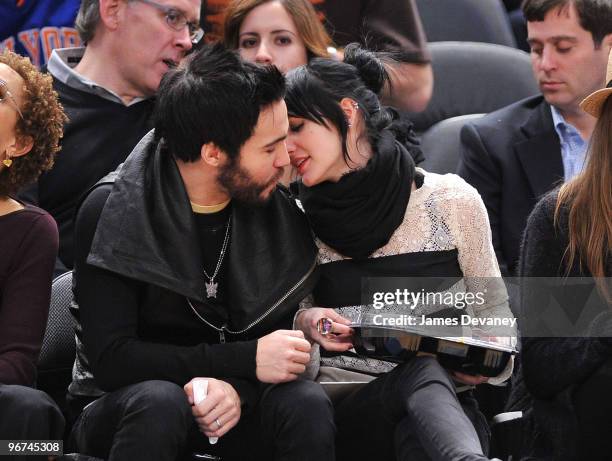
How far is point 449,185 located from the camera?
3.14 m

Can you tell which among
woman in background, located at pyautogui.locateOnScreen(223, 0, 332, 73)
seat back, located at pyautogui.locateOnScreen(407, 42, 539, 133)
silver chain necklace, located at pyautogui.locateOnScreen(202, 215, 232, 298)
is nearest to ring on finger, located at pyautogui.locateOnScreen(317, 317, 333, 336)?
silver chain necklace, located at pyautogui.locateOnScreen(202, 215, 232, 298)

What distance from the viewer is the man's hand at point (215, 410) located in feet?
8.71

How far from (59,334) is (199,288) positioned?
45 cm

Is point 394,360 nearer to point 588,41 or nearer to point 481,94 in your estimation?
point 588,41

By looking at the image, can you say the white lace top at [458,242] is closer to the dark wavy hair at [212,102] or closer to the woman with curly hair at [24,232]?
the dark wavy hair at [212,102]

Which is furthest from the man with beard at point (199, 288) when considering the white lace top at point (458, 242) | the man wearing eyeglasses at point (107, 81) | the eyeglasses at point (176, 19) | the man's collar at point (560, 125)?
the man's collar at point (560, 125)

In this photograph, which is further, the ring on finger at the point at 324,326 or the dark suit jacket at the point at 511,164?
the dark suit jacket at the point at 511,164

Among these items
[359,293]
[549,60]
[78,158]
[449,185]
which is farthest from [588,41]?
[78,158]

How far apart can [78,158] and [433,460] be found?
5.09 feet

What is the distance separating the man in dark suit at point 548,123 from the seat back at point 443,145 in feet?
0.77

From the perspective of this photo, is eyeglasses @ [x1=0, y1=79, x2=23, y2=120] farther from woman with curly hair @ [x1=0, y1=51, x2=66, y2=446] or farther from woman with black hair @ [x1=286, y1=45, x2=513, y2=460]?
woman with black hair @ [x1=286, y1=45, x2=513, y2=460]

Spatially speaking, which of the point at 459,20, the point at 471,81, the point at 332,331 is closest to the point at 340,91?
the point at 332,331

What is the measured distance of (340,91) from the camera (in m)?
3.14

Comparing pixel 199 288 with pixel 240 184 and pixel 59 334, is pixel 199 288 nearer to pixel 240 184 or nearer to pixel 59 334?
pixel 240 184
